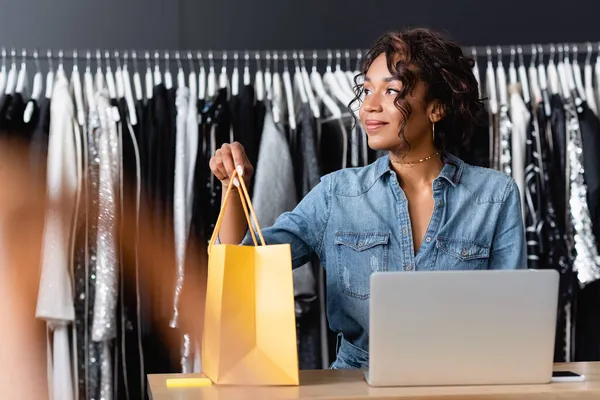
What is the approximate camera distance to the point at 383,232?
1.98m

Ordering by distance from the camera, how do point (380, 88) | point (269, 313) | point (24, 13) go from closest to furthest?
point (269, 313) < point (380, 88) < point (24, 13)

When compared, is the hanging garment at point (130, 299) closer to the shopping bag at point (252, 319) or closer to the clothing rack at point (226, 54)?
the clothing rack at point (226, 54)

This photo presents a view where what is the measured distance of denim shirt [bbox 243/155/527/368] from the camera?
196 cm

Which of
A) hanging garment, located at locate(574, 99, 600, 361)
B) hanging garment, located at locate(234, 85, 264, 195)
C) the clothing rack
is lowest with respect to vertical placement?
hanging garment, located at locate(574, 99, 600, 361)

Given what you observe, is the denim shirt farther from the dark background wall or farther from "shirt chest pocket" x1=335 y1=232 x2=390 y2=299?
the dark background wall

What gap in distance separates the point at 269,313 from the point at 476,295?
0.35 metres

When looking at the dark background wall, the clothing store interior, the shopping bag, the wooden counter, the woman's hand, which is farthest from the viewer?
the dark background wall

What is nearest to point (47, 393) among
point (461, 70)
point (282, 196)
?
point (282, 196)

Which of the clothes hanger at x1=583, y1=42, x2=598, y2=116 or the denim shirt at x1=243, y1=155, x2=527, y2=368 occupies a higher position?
the clothes hanger at x1=583, y1=42, x2=598, y2=116

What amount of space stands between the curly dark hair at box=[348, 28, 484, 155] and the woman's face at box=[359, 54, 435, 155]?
0.6 inches

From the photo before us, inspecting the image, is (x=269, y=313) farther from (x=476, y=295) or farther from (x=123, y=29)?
(x=123, y=29)

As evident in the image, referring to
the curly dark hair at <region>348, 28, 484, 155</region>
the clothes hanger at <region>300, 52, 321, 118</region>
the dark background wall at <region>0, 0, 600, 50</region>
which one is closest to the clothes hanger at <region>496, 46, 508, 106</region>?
the dark background wall at <region>0, 0, 600, 50</region>

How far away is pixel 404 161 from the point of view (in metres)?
2.05

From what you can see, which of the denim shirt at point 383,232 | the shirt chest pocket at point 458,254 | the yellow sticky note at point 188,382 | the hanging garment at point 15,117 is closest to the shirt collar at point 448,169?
the denim shirt at point 383,232
